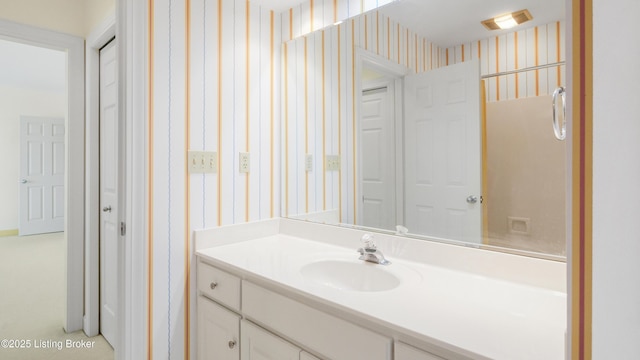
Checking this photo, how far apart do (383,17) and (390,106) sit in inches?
16.4

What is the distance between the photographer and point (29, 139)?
5.38 metres

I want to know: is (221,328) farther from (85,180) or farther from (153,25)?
(85,180)

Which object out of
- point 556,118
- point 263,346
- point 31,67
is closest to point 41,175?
point 31,67

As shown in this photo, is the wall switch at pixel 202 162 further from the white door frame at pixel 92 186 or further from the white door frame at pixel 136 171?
the white door frame at pixel 92 186

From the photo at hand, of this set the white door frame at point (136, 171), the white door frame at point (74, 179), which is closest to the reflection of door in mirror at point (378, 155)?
the white door frame at point (136, 171)

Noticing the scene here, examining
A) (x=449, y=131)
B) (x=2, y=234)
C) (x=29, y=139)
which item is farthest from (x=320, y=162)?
(x=2, y=234)

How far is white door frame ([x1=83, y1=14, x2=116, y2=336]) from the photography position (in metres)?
2.22

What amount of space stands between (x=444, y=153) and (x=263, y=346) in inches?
40.2

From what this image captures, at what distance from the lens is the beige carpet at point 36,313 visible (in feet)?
6.71

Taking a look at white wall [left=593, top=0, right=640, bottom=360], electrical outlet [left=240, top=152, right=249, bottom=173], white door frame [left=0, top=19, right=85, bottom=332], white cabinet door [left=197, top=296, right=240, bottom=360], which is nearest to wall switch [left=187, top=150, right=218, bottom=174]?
electrical outlet [left=240, top=152, right=249, bottom=173]

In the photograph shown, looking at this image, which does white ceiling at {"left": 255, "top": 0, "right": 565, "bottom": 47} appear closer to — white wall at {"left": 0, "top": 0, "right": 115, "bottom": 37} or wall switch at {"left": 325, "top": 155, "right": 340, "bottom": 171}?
wall switch at {"left": 325, "top": 155, "right": 340, "bottom": 171}

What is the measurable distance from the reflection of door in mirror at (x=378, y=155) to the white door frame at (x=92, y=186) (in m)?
1.79

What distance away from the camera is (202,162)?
5.26 ft

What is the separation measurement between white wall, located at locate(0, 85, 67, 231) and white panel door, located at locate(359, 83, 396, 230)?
5687 millimetres
